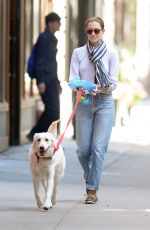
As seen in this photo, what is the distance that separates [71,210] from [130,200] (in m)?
1.14

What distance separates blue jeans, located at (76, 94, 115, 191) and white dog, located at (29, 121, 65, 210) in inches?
15.8

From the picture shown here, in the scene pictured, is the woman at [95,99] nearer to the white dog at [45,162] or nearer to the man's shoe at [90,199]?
the man's shoe at [90,199]

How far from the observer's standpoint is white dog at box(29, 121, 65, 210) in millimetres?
10008

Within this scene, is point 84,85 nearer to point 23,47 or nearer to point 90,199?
point 90,199

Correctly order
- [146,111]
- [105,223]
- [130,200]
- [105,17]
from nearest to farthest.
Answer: [105,223], [130,200], [105,17], [146,111]

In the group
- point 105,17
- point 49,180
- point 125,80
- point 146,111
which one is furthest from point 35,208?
point 146,111

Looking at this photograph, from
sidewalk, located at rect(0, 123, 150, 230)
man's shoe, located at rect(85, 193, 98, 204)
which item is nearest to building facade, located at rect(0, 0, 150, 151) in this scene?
sidewalk, located at rect(0, 123, 150, 230)

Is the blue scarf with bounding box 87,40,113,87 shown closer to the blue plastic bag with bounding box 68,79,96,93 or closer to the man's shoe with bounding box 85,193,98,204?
the blue plastic bag with bounding box 68,79,96,93

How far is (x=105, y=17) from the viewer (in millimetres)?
25719

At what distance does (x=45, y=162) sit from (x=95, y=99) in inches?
37.4

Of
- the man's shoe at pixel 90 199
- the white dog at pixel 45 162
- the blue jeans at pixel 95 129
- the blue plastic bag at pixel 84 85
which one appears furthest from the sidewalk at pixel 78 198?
the blue plastic bag at pixel 84 85

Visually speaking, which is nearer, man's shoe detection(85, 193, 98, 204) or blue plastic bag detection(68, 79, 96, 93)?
blue plastic bag detection(68, 79, 96, 93)

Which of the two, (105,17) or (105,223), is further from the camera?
(105,17)

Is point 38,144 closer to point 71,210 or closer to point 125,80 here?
point 71,210
